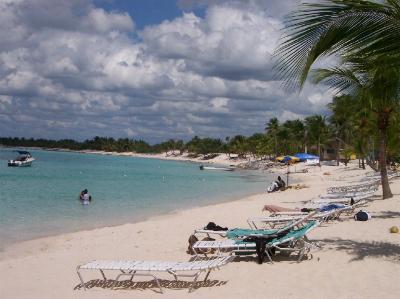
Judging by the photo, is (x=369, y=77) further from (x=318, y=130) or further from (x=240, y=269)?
(x=318, y=130)

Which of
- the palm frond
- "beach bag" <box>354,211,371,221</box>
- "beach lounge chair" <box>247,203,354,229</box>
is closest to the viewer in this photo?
the palm frond

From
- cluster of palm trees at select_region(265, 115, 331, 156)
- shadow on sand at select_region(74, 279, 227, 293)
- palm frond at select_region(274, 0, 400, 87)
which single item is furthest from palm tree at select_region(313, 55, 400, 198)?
cluster of palm trees at select_region(265, 115, 331, 156)

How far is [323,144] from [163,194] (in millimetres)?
42093

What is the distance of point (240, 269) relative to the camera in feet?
25.7

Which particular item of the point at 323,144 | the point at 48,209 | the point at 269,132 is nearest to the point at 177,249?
the point at 48,209

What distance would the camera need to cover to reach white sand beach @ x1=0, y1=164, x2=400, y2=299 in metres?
6.50

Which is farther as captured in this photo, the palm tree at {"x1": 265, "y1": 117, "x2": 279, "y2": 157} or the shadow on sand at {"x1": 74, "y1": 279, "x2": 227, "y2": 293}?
the palm tree at {"x1": 265, "y1": 117, "x2": 279, "y2": 157}

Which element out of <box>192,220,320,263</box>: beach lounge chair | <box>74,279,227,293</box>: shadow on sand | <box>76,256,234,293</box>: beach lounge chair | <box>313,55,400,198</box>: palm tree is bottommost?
<box>74,279,227,293</box>: shadow on sand

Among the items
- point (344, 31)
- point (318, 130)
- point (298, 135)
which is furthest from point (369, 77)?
point (298, 135)

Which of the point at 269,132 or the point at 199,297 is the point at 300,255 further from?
the point at 269,132

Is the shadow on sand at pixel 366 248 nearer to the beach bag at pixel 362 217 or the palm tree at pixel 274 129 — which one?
the beach bag at pixel 362 217

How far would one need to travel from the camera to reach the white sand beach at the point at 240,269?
6496 millimetres

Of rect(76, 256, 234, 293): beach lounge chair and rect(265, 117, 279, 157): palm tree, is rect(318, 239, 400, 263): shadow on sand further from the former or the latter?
rect(265, 117, 279, 157): palm tree

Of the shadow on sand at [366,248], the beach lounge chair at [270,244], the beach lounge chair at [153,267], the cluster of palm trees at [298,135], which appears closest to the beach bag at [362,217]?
the shadow on sand at [366,248]
